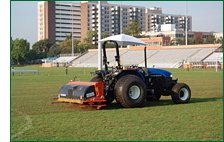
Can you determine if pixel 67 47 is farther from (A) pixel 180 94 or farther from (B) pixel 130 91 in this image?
(B) pixel 130 91

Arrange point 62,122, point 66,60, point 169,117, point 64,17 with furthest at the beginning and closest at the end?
1. point 64,17
2. point 66,60
3. point 169,117
4. point 62,122

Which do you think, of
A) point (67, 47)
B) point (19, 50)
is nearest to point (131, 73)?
point (19, 50)

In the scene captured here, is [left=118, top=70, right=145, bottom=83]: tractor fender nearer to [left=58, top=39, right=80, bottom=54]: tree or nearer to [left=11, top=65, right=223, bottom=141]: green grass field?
[left=11, top=65, right=223, bottom=141]: green grass field

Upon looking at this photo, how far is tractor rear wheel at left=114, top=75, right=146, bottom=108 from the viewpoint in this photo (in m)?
11.4

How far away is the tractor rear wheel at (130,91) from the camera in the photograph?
1145 cm

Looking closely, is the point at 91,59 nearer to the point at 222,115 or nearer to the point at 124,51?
the point at 124,51

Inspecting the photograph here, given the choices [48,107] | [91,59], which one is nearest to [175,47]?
[91,59]

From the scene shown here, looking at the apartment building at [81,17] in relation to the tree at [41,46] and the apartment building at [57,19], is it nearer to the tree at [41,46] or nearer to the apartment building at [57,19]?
the apartment building at [57,19]

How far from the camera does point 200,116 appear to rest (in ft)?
32.6

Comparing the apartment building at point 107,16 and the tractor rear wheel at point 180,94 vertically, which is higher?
the apartment building at point 107,16

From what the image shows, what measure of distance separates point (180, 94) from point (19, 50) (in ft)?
363

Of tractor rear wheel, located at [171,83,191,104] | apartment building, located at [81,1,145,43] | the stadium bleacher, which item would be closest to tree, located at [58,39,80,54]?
apartment building, located at [81,1,145,43]

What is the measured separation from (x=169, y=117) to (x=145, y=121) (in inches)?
41.8

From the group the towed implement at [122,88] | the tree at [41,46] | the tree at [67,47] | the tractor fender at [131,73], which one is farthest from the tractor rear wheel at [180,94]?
the tree at [41,46]
